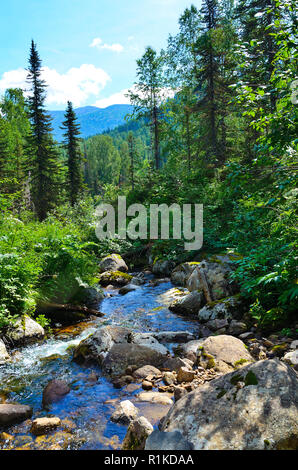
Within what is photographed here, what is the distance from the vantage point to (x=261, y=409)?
8.91 ft

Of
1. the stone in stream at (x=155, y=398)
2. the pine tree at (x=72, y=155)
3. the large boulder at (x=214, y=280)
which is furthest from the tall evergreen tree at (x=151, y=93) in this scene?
the stone in stream at (x=155, y=398)

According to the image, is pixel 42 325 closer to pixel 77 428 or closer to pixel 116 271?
pixel 77 428

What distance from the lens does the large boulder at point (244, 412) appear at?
99.8 inches

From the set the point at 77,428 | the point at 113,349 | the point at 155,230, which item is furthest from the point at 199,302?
the point at 155,230

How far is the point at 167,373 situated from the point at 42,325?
3.59 metres

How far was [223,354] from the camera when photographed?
5172mm

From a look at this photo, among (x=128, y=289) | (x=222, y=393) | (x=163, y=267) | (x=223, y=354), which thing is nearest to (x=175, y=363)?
(x=223, y=354)

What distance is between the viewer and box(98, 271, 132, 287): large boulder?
1276 cm

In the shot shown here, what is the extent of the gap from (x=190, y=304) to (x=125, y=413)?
4.83m

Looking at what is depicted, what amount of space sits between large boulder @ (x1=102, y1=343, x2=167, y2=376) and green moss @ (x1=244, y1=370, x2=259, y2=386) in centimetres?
268

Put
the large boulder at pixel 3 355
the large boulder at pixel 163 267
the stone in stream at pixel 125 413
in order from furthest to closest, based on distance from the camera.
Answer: the large boulder at pixel 163 267, the large boulder at pixel 3 355, the stone in stream at pixel 125 413

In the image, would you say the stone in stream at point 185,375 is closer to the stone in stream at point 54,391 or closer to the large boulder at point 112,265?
the stone in stream at point 54,391

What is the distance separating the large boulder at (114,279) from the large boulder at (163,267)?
151 cm

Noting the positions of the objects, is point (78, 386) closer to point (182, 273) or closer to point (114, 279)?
point (182, 273)
